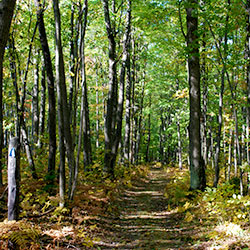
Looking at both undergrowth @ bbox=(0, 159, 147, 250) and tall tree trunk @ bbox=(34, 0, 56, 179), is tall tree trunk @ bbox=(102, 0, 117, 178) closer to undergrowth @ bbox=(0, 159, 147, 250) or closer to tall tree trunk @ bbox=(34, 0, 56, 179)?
undergrowth @ bbox=(0, 159, 147, 250)

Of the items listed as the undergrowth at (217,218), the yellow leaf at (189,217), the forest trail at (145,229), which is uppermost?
the undergrowth at (217,218)

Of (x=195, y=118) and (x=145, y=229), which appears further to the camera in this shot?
(x=195, y=118)

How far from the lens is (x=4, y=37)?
3016mm

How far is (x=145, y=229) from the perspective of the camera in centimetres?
647

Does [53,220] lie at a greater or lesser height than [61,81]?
lesser

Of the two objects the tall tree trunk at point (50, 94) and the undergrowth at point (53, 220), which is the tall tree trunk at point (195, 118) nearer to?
the undergrowth at point (53, 220)

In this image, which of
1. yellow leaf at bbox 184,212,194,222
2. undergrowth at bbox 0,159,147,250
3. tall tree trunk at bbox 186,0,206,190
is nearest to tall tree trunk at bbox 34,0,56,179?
undergrowth at bbox 0,159,147,250

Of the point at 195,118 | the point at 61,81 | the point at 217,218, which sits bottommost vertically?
the point at 217,218

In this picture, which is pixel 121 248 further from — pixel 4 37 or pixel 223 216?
pixel 4 37

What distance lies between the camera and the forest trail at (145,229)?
5281 millimetres

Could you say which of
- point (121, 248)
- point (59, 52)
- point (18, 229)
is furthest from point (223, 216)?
point (59, 52)

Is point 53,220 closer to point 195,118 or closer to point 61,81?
point 61,81

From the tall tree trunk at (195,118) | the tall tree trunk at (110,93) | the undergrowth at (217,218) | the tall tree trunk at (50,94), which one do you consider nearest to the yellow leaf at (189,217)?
the undergrowth at (217,218)

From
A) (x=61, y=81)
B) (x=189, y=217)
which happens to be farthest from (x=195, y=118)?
(x=61, y=81)
